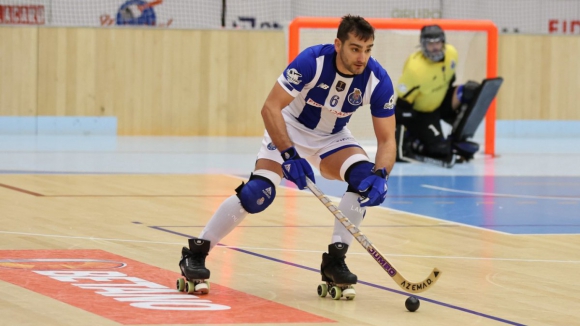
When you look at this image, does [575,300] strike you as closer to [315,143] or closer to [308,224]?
[315,143]

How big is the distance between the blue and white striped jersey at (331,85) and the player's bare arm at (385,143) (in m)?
0.04

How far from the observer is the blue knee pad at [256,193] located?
4.90 metres

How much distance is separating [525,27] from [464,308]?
44.0 feet

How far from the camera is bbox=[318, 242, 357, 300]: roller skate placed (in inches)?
192

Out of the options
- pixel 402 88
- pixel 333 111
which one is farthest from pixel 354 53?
pixel 402 88

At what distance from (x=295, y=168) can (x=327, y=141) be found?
556 millimetres

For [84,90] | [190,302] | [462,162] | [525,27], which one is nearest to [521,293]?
[190,302]

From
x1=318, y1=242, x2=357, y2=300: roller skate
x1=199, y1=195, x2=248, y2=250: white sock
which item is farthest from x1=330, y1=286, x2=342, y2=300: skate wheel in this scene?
x1=199, y1=195, x2=248, y2=250: white sock

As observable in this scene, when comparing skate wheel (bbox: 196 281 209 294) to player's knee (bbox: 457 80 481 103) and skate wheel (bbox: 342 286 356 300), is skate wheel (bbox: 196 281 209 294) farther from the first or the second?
player's knee (bbox: 457 80 481 103)

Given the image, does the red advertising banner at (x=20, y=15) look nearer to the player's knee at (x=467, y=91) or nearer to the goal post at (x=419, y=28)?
the goal post at (x=419, y=28)

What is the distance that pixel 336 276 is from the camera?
16.1 ft

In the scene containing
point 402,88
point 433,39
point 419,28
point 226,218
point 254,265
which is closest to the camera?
point 226,218

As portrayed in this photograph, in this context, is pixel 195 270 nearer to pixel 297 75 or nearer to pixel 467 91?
pixel 297 75

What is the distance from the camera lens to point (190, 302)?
4.63 meters
